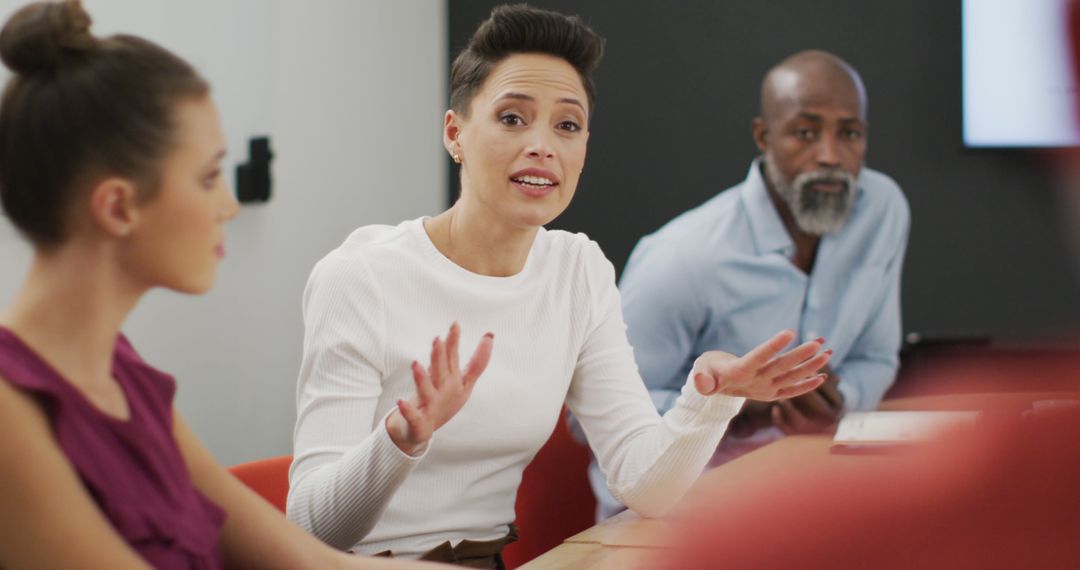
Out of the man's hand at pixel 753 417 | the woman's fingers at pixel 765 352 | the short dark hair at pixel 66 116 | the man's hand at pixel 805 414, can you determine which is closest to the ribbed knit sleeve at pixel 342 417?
the woman's fingers at pixel 765 352

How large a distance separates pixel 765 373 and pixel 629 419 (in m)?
0.35

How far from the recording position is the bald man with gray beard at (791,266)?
2.96 metres

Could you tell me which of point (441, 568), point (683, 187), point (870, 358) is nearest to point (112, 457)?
point (441, 568)

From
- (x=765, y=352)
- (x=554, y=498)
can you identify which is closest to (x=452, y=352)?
(x=765, y=352)

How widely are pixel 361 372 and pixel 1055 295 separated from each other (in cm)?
329

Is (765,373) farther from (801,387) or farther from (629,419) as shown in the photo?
(629,419)

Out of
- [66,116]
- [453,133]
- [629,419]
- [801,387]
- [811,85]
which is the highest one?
[66,116]

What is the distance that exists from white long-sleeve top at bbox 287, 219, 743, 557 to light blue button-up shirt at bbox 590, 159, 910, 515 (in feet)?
2.94

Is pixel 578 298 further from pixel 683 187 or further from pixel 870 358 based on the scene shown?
pixel 683 187

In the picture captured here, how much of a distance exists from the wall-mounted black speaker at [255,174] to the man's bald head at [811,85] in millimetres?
1666

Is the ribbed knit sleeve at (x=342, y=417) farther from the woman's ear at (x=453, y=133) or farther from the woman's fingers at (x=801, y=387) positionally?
the woman's fingers at (x=801, y=387)

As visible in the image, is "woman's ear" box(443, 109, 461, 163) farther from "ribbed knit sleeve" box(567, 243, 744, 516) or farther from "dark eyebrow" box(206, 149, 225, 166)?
"dark eyebrow" box(206, 149, 225, 166)

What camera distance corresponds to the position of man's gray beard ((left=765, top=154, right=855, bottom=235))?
3732mm

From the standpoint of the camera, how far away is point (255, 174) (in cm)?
373
